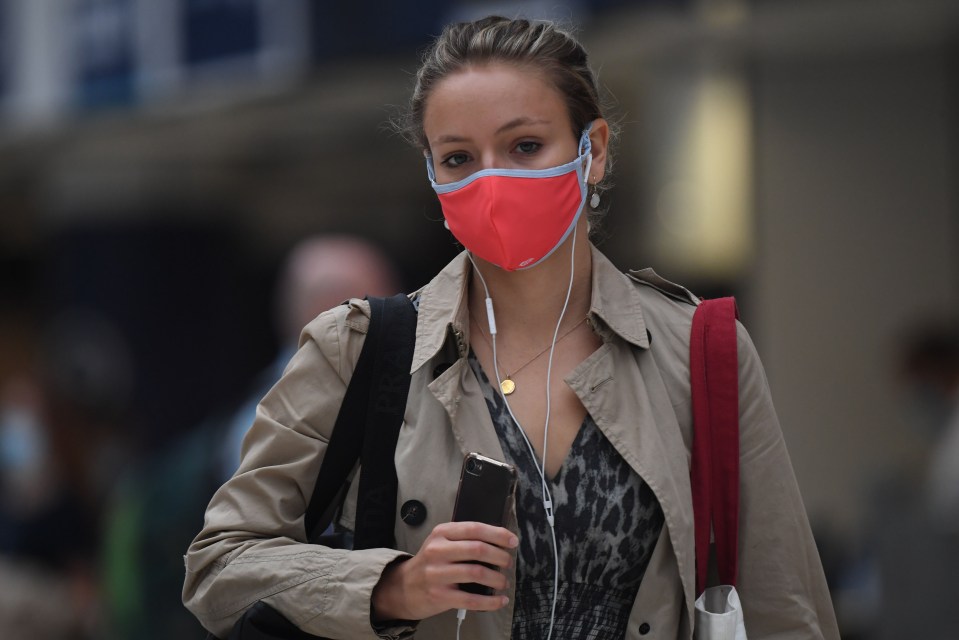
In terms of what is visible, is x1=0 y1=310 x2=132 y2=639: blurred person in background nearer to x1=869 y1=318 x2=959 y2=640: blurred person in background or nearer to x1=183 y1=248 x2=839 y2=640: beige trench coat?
x1=869 y1=318 x2=959 y2=640: blurred person in background

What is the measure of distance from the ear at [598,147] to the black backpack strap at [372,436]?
415mm

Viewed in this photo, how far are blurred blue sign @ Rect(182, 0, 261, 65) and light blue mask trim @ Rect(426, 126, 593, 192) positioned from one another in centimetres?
599

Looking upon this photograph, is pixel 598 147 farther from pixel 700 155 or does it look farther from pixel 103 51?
pixel 103 51

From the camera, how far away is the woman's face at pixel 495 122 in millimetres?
2219

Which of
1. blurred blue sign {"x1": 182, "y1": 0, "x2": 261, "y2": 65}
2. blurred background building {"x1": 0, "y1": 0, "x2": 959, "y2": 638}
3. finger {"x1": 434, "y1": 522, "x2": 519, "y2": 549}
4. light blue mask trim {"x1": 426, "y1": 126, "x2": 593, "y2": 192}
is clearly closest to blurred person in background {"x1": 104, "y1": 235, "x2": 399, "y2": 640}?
blurred background building {"x1": 0, "y1": 0, "x2": 959, "y2": 638}

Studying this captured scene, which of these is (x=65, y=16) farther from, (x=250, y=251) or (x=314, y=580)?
(x=314, y=580)

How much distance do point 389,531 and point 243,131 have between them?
298 inches

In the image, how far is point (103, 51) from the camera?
8984 millimetres

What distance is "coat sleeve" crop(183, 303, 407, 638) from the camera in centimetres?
212

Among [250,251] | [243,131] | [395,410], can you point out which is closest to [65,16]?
[243,131]

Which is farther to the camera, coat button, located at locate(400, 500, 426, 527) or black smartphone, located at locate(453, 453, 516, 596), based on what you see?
coat button, located at locate(400, 500, 426, 527)

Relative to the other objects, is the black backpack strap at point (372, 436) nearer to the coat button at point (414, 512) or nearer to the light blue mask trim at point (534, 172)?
the coat button at point (414, 512)

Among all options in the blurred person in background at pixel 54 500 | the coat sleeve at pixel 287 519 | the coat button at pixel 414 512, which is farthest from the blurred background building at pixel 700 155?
the coat button at pixel 414 512

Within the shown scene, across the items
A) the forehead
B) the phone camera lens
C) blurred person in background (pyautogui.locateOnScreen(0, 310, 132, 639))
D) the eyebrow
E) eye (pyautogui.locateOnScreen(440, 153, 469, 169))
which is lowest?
blurred person in background (pyautogui.locateOnScreen(0, 310, 132, 639))
